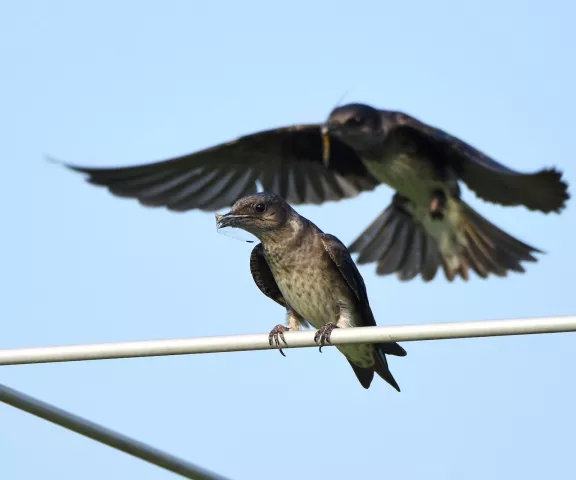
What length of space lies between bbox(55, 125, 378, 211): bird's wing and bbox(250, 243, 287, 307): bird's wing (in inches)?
98.3

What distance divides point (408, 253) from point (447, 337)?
5.59m

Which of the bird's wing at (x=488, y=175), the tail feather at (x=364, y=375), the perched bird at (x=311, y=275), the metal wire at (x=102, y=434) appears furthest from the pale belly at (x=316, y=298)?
the metal wire at (x=102, y=434)

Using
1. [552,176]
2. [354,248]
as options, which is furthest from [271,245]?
[354,248]

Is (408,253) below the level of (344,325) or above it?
above

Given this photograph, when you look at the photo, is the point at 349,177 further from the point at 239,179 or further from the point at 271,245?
the point at 271,245

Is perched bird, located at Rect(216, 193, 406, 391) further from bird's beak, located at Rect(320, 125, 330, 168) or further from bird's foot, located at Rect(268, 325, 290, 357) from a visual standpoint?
bird's beak, located at Rect(320, 125, 330, 168)

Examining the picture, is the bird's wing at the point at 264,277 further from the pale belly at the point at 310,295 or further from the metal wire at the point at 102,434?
the metal wire at the point at 102,434

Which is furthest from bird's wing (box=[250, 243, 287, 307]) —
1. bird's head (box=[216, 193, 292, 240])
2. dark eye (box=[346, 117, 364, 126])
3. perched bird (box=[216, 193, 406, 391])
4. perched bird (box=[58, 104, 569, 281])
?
dark eye (box=[346, 117, 364, 126])

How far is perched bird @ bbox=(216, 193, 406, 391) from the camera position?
21.4ft

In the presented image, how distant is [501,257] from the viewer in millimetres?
9227

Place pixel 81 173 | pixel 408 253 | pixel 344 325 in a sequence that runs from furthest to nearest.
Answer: pixel 408 253 → pixel 81 173 → pixel 344 325

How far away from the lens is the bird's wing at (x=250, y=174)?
30.8 feet

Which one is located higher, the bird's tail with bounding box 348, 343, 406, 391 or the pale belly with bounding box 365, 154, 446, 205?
the pale belly with bounding box 365, 154, 446, 205

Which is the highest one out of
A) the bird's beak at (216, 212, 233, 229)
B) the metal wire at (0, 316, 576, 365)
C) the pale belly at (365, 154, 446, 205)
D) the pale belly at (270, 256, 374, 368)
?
the pale belly at (365, 154, 446, 205)
